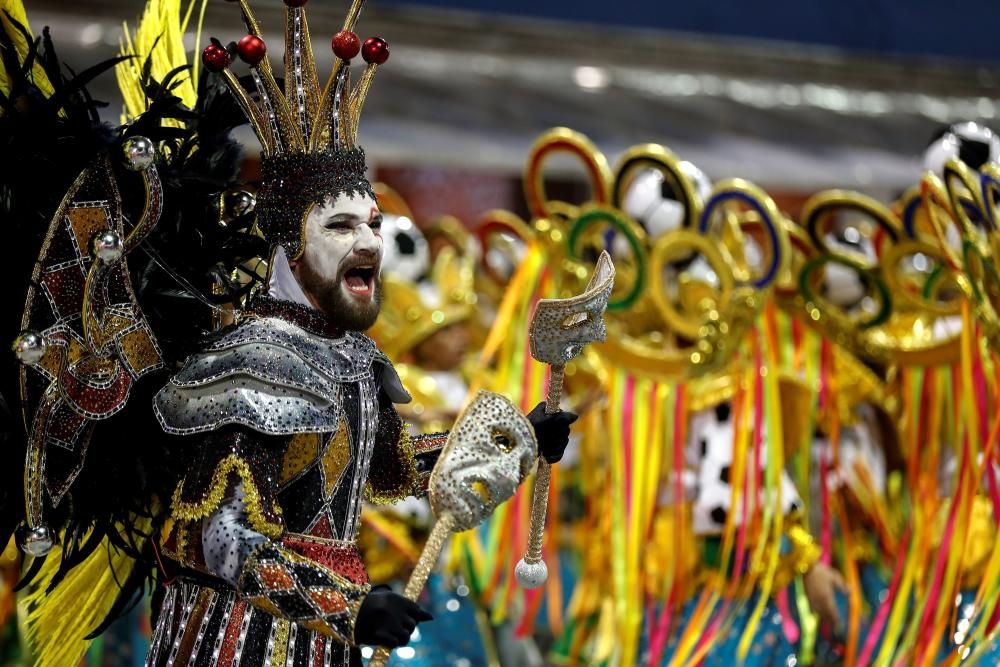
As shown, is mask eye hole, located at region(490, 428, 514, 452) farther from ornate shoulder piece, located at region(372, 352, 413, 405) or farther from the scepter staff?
ornate shoulder piece, located at region(372, 352, 413, 405)

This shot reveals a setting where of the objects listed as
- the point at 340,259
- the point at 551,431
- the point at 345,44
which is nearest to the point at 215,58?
the point at 345,44

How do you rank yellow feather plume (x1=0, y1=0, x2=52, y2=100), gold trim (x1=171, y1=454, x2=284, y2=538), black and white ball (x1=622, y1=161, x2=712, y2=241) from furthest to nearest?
black and white ball (x1=622, y1=161, x2=712, y2=241)
yellow feather plume (x1=0, y1=0, x2=52, y2=100)
gold trim (x1=171, y1=454, x2=284, y2=538)

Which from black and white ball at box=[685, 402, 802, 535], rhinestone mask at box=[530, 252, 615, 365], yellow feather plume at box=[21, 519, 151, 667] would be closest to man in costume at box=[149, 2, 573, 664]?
rhinestone mask at box=[530, 252, 615, 365]

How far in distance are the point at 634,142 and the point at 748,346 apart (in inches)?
180

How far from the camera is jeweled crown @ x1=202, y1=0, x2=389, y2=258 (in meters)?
1.70

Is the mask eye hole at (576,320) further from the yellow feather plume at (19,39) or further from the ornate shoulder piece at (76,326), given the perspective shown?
the yellow feather plume at (19,39)

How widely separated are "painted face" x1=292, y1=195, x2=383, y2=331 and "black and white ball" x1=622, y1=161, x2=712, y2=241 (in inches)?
66.4

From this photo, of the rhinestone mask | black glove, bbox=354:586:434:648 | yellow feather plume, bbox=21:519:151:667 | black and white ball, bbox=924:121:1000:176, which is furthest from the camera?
black and white ball, bbox=924:121:1000:176

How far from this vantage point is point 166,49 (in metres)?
2.00

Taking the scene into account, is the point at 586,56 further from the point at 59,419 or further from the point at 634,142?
the point at 59,419

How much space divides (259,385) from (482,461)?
0.29 meters

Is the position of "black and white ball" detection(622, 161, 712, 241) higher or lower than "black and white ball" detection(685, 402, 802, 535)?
higher

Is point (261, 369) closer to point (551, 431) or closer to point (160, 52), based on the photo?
point (551, 431)

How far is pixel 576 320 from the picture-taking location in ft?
5.65
